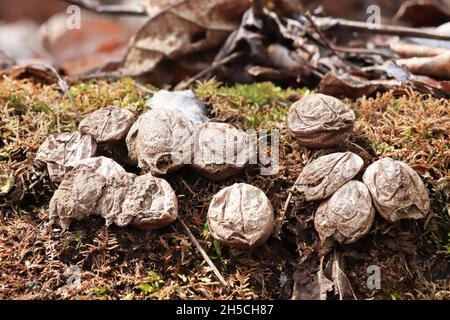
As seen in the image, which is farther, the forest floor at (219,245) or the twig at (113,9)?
the twig at (113,9)

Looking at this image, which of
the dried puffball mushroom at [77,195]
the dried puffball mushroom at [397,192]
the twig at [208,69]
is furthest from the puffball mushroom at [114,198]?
the twig at [208,69]

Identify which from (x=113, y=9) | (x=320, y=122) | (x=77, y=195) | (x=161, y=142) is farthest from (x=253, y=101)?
(x=113, y=9)

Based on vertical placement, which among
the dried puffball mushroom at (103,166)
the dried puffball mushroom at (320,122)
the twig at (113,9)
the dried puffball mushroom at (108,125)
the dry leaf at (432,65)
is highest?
the dry leaf at (432,65)

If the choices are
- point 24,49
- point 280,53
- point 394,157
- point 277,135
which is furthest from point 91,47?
point 394,157

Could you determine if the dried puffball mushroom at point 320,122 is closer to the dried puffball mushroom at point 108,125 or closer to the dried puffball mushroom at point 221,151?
the dried puffball mushroom at point 221,151

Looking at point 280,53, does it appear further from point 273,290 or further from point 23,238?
point 23,238

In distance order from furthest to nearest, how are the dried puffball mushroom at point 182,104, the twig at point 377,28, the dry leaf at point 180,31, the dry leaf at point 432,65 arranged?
1. the dry leaf at point 180,31
2. the twig at point 377,28
3. the dry leaf at point 432,65
4. the dried puffball mushroom at point 182,104

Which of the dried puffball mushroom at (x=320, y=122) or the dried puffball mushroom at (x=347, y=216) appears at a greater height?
the dried puffball mushroom at (x=320, y=122)
